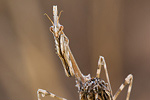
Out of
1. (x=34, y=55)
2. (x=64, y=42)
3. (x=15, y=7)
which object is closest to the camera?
(x=64, y=42)

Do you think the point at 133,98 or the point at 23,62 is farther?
the point at 133,98

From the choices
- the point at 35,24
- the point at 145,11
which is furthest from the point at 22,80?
the point at 145,11

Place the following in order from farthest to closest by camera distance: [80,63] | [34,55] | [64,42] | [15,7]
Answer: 1. [80,63]
2. [34,55]
3. [15,7]
4. [64,42]

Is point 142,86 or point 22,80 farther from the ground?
point 22,80

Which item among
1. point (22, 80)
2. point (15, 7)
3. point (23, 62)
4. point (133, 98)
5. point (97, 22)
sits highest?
point (15, 7)

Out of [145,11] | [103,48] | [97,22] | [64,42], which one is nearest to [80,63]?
[103,48]

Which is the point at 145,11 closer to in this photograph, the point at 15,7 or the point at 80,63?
the point at 80,63

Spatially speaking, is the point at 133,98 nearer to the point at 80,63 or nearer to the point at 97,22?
the point at 80,63
